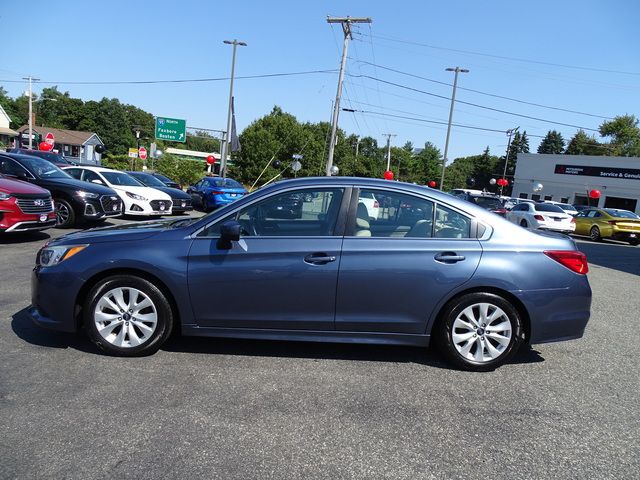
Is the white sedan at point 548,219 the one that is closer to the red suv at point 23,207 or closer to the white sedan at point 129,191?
the white sedan at point 129,191

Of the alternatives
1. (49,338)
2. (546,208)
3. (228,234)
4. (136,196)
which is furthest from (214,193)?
(228,234)

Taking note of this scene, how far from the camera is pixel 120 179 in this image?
14.8 meters

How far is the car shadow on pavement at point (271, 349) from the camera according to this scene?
14.1 feet

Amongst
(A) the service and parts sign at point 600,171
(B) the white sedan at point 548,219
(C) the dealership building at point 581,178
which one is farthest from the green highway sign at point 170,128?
(A) the service and parts sign at point 600,171

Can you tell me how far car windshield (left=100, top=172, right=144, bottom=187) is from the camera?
14526 millimetres

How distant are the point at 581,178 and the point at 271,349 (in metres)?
52.1

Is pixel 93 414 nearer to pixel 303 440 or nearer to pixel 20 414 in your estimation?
pixel 20 414

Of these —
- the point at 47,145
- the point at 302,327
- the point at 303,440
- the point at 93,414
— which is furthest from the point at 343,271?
the point at 47,145

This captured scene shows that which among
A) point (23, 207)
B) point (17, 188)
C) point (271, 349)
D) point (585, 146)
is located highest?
point (585, 146)

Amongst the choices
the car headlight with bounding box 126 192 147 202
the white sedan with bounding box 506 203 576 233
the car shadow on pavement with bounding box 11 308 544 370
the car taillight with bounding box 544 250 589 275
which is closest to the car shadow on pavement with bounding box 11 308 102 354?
the car shadow on pavement with bounding box 11 308 544 370

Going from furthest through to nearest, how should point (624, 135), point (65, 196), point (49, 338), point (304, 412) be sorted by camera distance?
point (624, 135) < point (65, 196) < point (49, 338) < point (304, 412)

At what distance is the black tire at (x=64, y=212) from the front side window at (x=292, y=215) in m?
8.79

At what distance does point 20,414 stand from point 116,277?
4.12ft

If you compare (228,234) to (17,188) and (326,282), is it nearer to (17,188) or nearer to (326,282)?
(326,282)
